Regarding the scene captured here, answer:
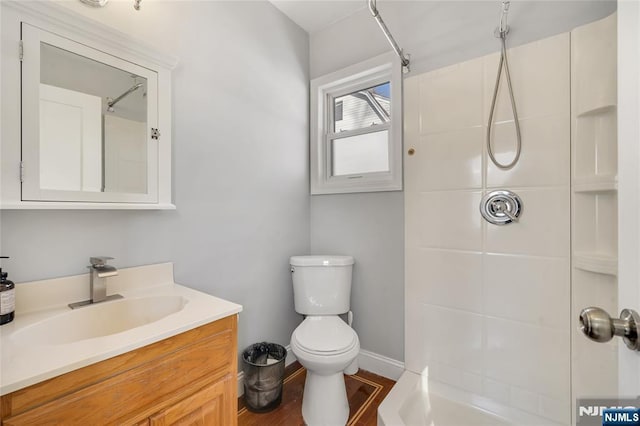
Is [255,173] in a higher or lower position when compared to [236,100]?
lower

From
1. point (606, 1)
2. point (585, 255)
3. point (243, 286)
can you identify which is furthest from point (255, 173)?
point (606, 1)

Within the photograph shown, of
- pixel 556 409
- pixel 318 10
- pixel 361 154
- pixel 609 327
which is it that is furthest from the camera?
pixel 361 154

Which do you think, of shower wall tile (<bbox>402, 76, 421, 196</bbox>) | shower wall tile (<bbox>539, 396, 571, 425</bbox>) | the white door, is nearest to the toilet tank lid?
shower wall tile (<bbox>402, 76, 421, 196</bbox>)

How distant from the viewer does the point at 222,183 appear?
1.62 metres

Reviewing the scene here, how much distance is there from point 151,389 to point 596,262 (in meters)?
1.75

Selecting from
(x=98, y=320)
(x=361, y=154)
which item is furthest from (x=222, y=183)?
(x=361, y=154)

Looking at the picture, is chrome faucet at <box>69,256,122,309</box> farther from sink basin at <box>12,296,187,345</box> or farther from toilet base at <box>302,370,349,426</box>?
toilet base at <box>302,370,349,426</box>

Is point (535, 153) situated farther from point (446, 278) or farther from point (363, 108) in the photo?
point (363, 108)

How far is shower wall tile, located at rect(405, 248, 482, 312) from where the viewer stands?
5.02 ft

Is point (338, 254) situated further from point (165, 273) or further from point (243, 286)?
point (165, 273)

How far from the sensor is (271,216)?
1918 millimetres

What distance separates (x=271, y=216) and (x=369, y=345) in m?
1.15

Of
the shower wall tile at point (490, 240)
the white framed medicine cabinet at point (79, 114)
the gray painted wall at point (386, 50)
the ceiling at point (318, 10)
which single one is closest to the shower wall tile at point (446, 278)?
the shower wall tile at point (490, 240)

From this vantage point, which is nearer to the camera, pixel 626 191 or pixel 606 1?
pixel 626 191
